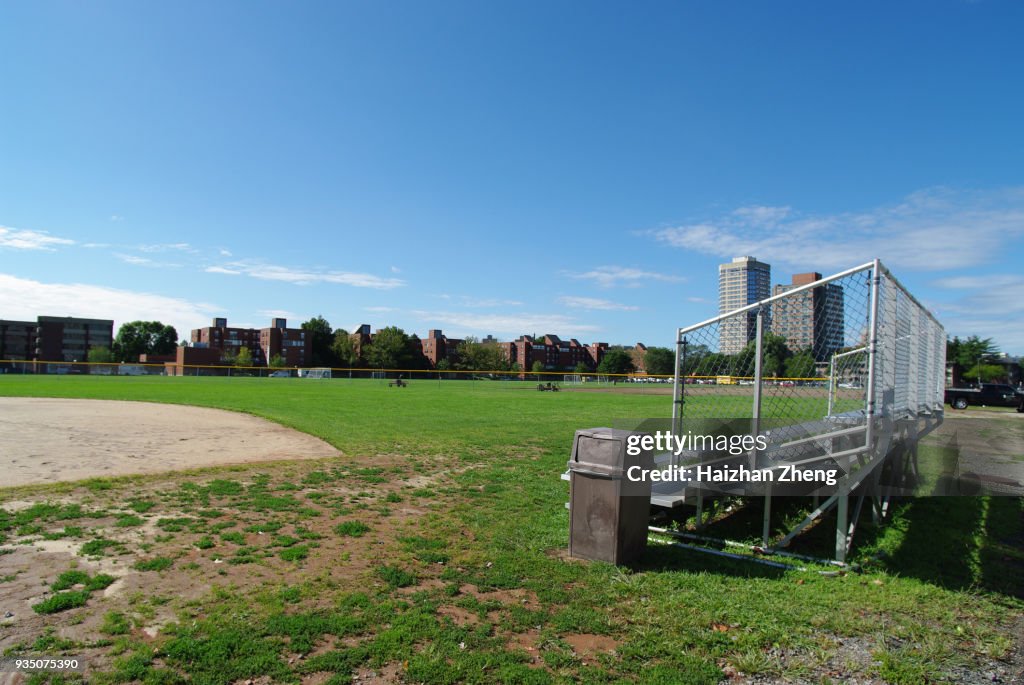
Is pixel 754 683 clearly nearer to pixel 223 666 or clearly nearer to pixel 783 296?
pixel 223 666

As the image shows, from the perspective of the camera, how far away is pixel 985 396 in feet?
113

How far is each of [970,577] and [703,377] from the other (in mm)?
3051

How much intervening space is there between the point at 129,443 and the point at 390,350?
363ft

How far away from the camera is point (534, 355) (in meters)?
147

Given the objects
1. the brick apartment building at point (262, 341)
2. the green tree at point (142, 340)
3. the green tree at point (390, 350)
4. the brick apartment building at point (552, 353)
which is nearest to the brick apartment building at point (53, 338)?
the green tree at point (142, 340)

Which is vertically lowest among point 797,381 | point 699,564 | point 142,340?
point 699,564

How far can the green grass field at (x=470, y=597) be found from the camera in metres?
3.51

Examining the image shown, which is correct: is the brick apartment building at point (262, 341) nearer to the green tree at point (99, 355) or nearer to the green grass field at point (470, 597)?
the green tree at point (99, 355)

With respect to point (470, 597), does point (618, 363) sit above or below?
above

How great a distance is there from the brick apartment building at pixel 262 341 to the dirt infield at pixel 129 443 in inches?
4382

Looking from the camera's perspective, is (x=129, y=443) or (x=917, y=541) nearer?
(x=917, y=541)

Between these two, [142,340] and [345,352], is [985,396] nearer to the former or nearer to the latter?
[345,352]

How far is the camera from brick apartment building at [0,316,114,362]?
389ft

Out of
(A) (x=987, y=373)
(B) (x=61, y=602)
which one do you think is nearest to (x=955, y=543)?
(B) (x=61, y=602)
